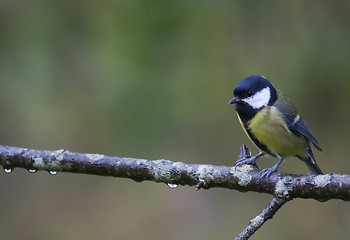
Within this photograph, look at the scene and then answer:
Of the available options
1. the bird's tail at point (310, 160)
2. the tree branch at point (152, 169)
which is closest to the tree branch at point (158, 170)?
the tree branch at point (152, 169)

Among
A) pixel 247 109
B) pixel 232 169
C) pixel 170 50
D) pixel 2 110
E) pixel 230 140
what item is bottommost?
pixel 232 169

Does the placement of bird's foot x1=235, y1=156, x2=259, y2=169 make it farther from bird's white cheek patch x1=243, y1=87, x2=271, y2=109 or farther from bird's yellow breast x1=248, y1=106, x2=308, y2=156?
bird's white cheek patch x1=243, y1=87, x2=271, y2=109

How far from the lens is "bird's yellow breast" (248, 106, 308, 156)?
9.75ft

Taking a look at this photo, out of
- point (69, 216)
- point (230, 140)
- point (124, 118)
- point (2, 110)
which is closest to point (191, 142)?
point (230, 140)

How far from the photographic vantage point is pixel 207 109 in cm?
457

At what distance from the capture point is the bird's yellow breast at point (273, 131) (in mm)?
2971

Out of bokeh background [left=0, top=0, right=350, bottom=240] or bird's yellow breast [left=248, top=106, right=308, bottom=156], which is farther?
bokeh background [left=0, top=0, right=350, bottom=240]

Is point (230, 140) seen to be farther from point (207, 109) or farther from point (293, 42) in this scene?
point (293, 42)

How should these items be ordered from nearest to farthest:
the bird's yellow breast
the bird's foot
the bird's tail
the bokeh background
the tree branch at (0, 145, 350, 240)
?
the tree branch at (0, 145, 350, 240)
the bird's foot
the bird's yellow breast
the bird's tail
the bokeh background

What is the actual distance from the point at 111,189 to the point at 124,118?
96 cm

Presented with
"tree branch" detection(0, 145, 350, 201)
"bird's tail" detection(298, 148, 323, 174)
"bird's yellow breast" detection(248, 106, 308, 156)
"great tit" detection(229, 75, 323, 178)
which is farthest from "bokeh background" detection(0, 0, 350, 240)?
A: "tree branch" detection(0, 145, 350, 201)

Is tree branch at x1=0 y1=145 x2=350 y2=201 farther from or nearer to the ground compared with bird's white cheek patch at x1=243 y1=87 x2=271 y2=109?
nearer to the ground

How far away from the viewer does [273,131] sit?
2.98 meters

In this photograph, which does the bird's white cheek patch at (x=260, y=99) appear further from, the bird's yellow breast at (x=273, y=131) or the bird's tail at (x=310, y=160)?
the bird's tail at (x=310, y=160)
